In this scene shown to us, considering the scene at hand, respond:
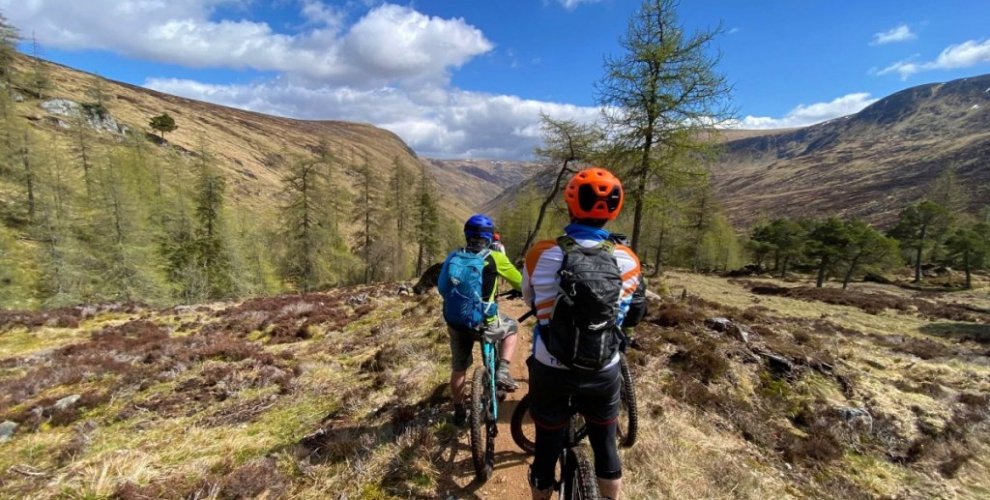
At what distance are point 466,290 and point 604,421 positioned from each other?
2.46 meters

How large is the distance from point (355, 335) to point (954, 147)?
269865mm

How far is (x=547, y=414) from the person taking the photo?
3033mm

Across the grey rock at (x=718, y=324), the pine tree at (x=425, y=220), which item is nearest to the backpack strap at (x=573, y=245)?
the grey rock at (x=718, y=324)

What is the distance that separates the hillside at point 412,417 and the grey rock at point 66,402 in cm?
8

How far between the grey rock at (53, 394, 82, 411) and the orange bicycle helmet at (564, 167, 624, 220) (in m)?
12.1

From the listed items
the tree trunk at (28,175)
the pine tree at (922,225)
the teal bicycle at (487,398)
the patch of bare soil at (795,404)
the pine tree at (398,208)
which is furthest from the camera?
the pine tree at (922,225)

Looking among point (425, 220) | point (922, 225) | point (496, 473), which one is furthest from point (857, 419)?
point (922, 225)

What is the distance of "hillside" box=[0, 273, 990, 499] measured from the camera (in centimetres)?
526

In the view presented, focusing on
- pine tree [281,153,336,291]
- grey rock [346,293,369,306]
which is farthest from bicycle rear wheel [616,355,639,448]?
pine tree [281,153,336,291]

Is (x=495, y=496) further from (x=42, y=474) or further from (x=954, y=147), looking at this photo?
(x=954, y=147)

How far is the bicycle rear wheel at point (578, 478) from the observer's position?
9.60 feet

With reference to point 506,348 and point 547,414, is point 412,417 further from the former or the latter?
point 547,414

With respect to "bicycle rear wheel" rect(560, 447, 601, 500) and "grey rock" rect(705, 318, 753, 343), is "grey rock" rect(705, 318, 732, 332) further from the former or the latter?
"bicycle rear wheel" rect(560, 447, 601, 500)

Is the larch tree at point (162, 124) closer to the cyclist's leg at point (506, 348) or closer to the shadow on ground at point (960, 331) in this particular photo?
the cyclist's leg at point (506, 348)
